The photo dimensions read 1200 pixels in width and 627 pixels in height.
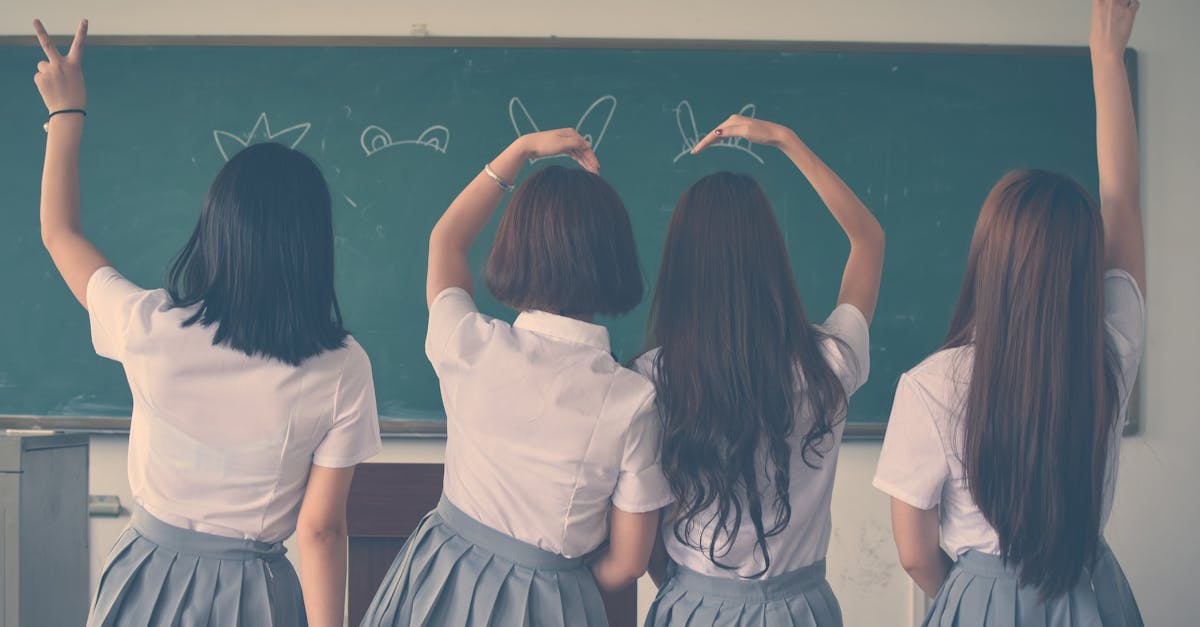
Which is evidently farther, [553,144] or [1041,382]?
[553,144]

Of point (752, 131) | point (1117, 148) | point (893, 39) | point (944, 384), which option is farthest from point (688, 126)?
point (944, 384)

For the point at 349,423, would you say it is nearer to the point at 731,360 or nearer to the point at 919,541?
the point at 731,360

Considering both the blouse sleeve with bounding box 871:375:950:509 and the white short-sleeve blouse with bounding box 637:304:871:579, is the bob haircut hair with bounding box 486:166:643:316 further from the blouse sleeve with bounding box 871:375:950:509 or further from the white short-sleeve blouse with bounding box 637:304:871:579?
the blouse sleeve with bounding box 871:375:950:509

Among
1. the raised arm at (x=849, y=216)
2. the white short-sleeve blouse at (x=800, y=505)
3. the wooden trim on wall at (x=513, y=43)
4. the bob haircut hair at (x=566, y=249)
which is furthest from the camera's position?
the wooden trim on wall at (x=513, y=43)

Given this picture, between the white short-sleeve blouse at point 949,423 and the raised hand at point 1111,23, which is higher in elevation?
the raised hand at point 1111,23

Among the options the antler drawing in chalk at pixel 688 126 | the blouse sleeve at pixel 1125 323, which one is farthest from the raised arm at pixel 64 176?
the antler drawing in chalk at pixel 688 126

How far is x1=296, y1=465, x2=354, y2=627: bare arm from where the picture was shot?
1.38 meters

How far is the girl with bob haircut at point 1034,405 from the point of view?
4.29 feet

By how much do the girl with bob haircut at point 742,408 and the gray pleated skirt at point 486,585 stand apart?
0.16m

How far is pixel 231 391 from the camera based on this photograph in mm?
1337

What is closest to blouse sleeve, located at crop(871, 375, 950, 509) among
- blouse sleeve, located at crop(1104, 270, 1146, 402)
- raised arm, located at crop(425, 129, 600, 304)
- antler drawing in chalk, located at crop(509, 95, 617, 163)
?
blouse sleeve, located at crop(1104, 270, 1146, 402)

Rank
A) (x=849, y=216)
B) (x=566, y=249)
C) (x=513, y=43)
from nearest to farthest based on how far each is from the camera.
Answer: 1. (x=566, y=249)
2. (x=849, y=216)
3. (x=513, y=43)

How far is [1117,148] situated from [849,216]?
0.39 m

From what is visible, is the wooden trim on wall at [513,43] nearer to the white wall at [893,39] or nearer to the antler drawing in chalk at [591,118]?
the white wall at [893,39]
